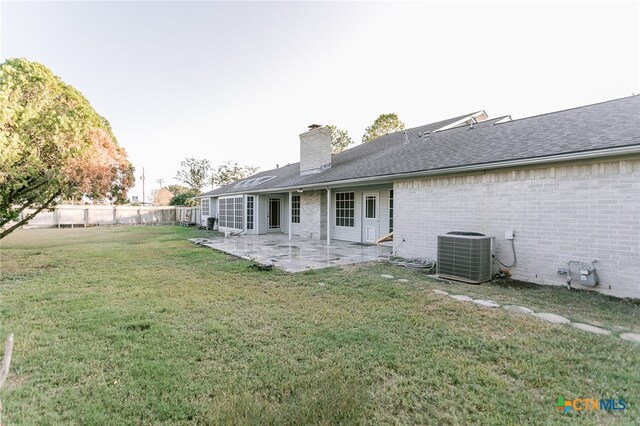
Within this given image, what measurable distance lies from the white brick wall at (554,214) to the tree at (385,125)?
68.8 ft

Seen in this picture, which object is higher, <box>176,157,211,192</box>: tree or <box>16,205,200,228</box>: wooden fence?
<box>176,157,211,192</box>: tree

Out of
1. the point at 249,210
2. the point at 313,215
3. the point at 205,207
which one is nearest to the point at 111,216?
the point at 205,207

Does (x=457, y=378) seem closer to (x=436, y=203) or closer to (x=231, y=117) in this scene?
(x=436, y=203)

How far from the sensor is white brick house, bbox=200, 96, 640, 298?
480cm

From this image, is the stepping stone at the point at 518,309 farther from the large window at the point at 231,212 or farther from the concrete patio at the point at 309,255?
the large window at the point at 231,212

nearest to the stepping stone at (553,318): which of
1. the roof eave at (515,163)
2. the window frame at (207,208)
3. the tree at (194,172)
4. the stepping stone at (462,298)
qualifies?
the stepping stone at (462,298)

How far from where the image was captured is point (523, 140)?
670 centimetres

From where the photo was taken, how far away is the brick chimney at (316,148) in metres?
13.8

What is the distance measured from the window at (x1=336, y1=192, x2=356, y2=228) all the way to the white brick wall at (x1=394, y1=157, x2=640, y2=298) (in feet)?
15.7

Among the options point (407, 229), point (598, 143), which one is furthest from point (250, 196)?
point (598, 143)

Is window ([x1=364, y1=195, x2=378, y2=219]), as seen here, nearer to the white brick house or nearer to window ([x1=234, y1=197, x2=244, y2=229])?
the white brick house

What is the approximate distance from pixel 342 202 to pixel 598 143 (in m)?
8.67

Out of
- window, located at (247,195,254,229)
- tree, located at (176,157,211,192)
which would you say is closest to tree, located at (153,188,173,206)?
tree, located at (176,157,211,192)

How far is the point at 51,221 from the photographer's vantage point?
22.4 metres
